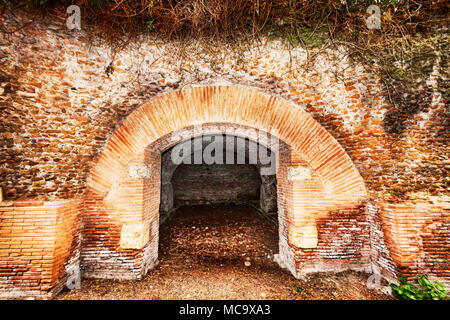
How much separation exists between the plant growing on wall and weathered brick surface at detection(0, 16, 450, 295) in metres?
0.16

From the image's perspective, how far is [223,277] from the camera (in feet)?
12.3

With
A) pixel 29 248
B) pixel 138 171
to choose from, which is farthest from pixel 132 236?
pixel 29 248

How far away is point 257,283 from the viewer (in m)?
3.55

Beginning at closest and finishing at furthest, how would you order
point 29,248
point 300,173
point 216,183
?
1. point 29,248
2. point 300,173
3. point 216,183

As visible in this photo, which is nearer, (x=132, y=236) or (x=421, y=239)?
(x=421, y=239)

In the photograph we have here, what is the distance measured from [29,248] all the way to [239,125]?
12.9 ft

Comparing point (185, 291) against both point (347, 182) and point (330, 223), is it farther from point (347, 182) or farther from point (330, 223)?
point (347, 182)

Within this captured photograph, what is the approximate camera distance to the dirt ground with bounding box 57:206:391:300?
3.22 metres

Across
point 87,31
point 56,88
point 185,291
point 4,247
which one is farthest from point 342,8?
point 4,247

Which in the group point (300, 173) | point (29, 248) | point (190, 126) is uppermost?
point (190, 126)

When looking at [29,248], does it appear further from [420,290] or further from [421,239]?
[421,239]

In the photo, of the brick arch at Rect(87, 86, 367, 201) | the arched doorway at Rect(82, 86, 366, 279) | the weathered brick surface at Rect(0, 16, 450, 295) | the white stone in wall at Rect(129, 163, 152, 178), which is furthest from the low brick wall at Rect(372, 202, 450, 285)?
the white stone in wall at Rect(129, 163, 152, 178)

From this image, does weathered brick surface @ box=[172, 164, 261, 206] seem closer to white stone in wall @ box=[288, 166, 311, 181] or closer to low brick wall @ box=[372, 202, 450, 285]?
white stone in wall @ box=[288, 166, 311, 181]

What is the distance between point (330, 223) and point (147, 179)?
3.60 m
